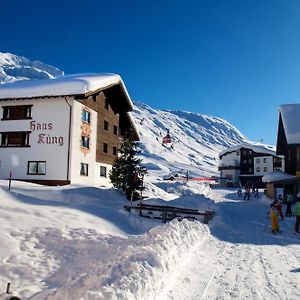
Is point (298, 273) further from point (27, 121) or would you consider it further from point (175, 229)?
point (27, 121)

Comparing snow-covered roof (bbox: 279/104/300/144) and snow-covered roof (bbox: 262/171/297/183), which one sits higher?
snow-covered roof (bbox: 279/104/300/144)

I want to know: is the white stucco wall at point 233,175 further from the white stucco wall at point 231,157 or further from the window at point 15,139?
the window at point 15,139

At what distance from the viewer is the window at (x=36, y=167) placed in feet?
86.7

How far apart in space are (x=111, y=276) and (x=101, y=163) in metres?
24.9

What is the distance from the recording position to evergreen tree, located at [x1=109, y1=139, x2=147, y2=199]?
24500 mm

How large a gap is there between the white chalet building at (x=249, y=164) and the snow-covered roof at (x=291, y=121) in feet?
139

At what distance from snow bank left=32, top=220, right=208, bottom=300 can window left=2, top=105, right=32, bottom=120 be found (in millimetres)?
18714

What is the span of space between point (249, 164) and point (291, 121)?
163 feet

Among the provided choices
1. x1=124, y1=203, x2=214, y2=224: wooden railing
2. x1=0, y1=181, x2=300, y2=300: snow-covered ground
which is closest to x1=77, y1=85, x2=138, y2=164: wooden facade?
x1=124, y1=203, x2=214, y2=224: wooden railing

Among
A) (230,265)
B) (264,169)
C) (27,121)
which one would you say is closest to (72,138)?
(27,121)

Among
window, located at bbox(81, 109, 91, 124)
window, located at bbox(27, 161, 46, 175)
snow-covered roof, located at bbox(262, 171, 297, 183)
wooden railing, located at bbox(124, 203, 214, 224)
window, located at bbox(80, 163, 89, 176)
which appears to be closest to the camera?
wooden railing, located at bbox(124, 203, 214, 224)

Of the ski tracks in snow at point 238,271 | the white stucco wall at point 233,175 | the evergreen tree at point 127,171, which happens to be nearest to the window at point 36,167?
the evergreen tree at point 127,171

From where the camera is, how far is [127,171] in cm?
2464

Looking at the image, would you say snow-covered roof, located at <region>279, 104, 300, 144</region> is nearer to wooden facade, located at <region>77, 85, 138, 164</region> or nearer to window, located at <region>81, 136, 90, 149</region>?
wooden facade, located at <region>77, 85, 138, 164</region>
